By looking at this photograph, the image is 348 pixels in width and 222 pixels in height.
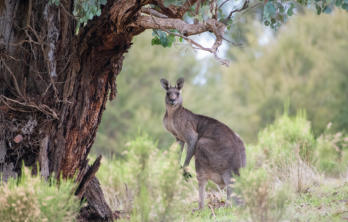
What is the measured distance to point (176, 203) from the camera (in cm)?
493

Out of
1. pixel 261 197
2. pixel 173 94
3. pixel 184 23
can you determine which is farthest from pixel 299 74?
pixel 261 197

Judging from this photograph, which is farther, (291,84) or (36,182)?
(291,84)

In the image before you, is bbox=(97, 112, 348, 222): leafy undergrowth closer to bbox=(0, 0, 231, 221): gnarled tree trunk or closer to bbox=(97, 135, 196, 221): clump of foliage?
bbox=(97, 135, 196, 221): clump of foliage

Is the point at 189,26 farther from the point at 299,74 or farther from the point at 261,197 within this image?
the point at 299,74

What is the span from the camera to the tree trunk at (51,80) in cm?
593

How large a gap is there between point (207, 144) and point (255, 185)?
3.24 meters

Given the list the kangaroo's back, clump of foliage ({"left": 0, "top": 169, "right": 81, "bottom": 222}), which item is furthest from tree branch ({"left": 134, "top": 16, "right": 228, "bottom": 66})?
the kangaroo's back

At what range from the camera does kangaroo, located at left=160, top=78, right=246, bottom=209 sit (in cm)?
775

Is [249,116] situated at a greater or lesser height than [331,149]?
greater

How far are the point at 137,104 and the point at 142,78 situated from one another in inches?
59.7

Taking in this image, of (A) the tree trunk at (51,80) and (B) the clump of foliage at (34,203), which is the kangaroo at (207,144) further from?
(B) the clump of foliage at (34,203)

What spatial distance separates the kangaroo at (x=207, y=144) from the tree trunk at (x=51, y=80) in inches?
82.8

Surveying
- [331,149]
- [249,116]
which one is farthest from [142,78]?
[331,149]

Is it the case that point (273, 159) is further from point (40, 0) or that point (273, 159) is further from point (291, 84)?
point (291, 84)
